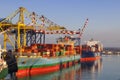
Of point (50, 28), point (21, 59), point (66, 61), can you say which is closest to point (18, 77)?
point (21, 59)

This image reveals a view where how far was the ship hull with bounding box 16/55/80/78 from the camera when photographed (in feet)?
199

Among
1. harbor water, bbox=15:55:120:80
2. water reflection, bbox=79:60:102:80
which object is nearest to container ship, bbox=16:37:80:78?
harbor water, bbox=15:55:120:80

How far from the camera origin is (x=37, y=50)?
74.6 meters

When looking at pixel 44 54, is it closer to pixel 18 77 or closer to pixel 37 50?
pixel 37 50

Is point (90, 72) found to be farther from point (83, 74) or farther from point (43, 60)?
point (43, 60)

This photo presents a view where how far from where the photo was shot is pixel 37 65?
66.4 m

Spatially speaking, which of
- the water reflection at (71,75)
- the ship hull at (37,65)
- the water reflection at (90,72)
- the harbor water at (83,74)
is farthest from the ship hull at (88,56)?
the water reflection at (71,75)

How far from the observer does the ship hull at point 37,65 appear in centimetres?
6079

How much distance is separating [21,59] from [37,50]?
45.1 ft

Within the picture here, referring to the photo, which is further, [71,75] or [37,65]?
[71,75]

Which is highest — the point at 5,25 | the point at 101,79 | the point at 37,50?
the point at 5,25

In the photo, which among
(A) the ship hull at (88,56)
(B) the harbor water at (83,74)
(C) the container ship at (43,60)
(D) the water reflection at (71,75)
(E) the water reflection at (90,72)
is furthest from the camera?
(A) the ship hull at (88,56)

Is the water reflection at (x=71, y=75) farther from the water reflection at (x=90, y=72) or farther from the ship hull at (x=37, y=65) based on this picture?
the ship hull at (x=37, y=65)

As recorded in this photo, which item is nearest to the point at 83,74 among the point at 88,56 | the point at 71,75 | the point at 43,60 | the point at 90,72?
the point at 71,75
